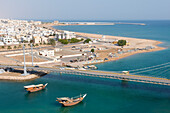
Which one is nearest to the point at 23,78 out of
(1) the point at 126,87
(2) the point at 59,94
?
(2) the point at 59,94

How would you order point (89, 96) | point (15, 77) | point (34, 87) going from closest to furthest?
point (89, 96) < point (34, 87) < point (15, 77)

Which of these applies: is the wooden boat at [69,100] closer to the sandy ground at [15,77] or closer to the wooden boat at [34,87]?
the wooden boat at [34,87]

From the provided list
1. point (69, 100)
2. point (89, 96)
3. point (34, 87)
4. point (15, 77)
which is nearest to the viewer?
point (69, 100)

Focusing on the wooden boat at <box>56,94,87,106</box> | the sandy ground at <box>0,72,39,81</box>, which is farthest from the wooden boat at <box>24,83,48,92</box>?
the wooden boat at <box>56,94,87,106</box>

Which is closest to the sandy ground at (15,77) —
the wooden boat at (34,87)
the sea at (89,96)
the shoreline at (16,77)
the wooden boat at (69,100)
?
the shoreline at (16,77)

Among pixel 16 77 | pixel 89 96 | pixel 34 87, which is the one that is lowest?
pixel 89 96

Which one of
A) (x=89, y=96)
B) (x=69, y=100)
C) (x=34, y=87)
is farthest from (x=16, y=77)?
(x=89, y=96)

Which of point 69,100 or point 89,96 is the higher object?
point 69,100

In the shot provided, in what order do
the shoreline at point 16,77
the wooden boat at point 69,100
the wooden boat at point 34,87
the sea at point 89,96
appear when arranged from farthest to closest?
the shoreline at point 16,77 < the wooden boat at point 34,87 < the wooden boat at point 69,100 < the sea at point 89,96

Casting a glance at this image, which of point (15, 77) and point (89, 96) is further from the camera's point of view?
point (15, 77)

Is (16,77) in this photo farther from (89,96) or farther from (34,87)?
(89,96)

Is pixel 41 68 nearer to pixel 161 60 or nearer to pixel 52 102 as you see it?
pixel 52 102
